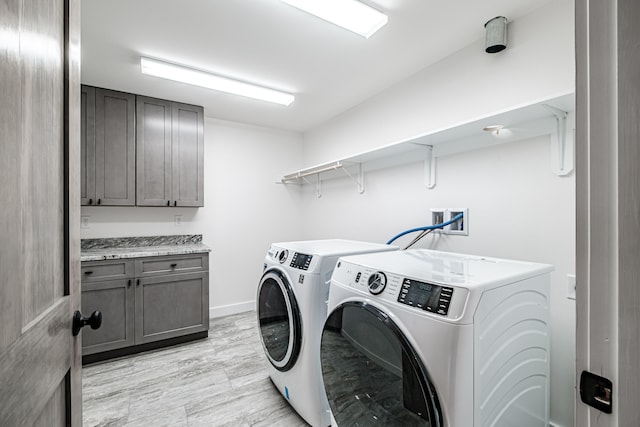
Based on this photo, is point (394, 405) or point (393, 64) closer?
point (394, 405)

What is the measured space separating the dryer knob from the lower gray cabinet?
7.19ft

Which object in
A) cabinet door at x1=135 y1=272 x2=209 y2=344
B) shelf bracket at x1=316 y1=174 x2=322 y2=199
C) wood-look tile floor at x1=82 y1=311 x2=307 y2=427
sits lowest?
wood-look tile floor at x1=82 y1=311 x2=307 y2=427

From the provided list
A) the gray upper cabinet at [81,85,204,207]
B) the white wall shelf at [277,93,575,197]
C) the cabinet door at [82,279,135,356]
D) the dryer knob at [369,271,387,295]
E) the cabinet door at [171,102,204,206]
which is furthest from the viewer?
the cabinet door at [171,102,204,206]

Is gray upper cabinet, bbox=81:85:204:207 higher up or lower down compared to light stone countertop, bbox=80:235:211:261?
higher up

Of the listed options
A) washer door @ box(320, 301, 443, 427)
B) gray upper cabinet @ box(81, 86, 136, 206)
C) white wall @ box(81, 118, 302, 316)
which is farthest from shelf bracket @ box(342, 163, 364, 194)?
gray upper cabinet @ box(81, 86, 136, 206)

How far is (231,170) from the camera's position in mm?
3582

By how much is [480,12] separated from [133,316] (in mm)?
3460

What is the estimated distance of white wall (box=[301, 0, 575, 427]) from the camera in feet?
4.91

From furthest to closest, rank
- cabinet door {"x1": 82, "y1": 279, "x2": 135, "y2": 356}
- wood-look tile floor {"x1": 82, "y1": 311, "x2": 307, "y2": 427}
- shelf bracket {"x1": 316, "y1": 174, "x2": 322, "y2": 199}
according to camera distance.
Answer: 1. shelf bracket {"x1": 316, "y1": 174, "x2": 322, "y2": 199}
2. cabinet door {"x1": 82, "y1": 279, "x2": 135, "y2": 356}
3. wood-look tile floor {"x1": 82, "y1": 311, "x2": 307, "y2": 427}

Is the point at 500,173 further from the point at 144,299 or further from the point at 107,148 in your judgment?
the point at 107,148

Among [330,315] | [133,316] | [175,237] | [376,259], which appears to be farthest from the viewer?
[175,237]

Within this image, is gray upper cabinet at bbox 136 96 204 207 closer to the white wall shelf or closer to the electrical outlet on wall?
the white wall shelf

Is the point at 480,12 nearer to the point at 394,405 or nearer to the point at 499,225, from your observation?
the point at 499,225

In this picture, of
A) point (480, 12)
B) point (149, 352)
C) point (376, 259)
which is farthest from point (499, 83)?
point (149, 352)
